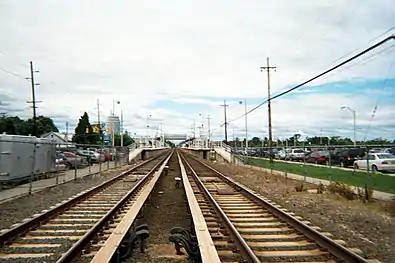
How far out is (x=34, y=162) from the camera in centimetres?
2052

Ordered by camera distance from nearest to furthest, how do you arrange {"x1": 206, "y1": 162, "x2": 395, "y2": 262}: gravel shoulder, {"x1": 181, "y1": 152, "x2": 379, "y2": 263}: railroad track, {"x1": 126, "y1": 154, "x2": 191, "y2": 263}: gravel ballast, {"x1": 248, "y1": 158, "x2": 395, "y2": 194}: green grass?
1. {"x1": 181, "y1": 152, "x2": 379, "y2": 263}: railroad track
2. {"x1": 126, "y1": 154, "x2": 191, "y2": 263}: gravel ballast
3. {"x1": 206, "y1": 162, "x2": 395, "y2": 262}: gravel shoulder
4. {"x1": 248, "y1": 158, "x2": 395, "y2": 194}: green grass

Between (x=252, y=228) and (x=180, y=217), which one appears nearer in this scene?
(x=252, y=228)

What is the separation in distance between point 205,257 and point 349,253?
7.52 feet

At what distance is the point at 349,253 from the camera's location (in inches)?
283

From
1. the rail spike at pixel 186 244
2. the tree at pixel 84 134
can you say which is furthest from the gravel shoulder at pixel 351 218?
the tree at pixel 84 134

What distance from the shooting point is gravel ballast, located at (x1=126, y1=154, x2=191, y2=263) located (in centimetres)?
811

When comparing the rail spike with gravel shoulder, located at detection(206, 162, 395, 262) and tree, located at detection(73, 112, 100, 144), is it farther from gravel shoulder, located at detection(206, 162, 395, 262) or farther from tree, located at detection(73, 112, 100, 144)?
tree, located at detection(73, 112, 100, 144)

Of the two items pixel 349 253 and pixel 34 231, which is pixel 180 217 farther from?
pixel 349 253

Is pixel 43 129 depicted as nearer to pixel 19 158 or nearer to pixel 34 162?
pixel 19 158

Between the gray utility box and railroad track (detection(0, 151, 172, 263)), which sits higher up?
the gray utility box

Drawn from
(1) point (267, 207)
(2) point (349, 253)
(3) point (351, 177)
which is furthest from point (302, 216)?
(3) point (351, 177)

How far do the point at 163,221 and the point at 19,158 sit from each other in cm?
1151

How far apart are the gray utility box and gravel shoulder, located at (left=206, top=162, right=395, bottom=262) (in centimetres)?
1059

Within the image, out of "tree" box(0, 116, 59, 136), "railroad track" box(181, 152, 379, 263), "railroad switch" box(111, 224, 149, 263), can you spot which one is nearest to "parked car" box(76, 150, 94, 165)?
"railroad track" box(181, 152, 379, 263)
